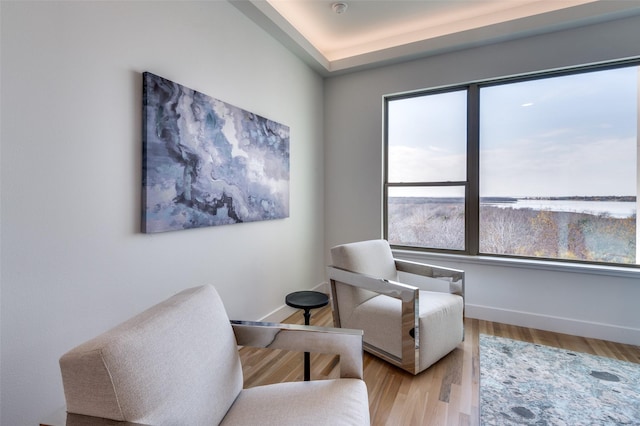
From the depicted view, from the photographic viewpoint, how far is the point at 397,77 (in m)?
3.30

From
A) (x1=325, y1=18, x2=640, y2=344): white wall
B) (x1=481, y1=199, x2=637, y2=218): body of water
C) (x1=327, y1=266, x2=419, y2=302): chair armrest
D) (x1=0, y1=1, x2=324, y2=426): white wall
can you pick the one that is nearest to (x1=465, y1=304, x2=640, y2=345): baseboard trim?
(x1=325, y1=18, x2=640, y2=344): white wall

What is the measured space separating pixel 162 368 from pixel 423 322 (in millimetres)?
1648

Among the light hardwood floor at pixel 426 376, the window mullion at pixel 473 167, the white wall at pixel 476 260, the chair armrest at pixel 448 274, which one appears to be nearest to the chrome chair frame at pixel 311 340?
the light hardwood floor at pixel 426 376

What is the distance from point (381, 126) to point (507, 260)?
6.24 feet

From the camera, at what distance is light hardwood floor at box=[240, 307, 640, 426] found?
167 centimetres

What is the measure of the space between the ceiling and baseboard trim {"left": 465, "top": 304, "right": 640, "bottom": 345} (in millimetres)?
2574

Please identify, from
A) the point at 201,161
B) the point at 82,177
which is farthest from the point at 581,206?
the point at 82,177

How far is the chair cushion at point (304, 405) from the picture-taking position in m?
1.02

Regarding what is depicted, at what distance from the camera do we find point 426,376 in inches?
79.5

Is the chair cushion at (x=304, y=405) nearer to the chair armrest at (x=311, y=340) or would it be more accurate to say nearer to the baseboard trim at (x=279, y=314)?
the chair armrest at (x=311, y=340)

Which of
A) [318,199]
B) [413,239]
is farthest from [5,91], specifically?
[413,239]

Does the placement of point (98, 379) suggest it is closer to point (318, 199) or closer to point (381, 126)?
point (318, 199)

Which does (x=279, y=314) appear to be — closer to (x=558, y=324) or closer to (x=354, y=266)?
(x=354, y=266)

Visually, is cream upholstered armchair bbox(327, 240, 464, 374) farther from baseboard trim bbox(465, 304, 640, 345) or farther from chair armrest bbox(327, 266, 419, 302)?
baseboard trim bbox(465, 304, 640, 345)
